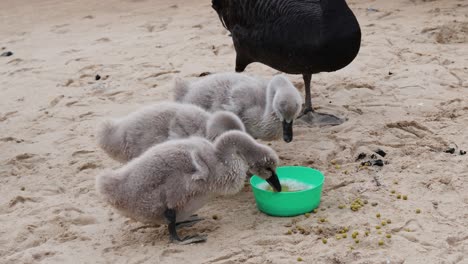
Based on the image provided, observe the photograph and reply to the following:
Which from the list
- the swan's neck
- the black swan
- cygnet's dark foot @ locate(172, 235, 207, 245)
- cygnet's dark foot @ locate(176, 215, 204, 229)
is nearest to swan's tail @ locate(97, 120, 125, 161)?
cygnet's dark foot @ locate(176, 215, 204, 229)

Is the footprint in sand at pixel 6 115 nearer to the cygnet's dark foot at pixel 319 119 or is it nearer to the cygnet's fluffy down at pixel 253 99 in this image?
the cygnet's fluffy down at pixel 253 99

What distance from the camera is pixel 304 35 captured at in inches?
231

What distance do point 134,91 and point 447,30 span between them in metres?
4.05

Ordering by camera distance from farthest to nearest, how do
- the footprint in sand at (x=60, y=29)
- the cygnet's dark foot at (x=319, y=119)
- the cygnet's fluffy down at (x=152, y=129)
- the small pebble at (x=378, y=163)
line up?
the footprint in sand at (x=60, y=29) → the cygnet's dark foot at (x=319, y=119) → the small pebble at (x=378, y=163) → the cygnet's fluffy down at (x=152, y=129)

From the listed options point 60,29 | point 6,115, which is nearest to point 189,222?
point 6,115

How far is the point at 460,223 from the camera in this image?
4281 mm

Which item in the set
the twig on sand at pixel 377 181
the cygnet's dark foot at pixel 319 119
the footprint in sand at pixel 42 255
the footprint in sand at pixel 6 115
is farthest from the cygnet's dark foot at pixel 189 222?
the footprint in sand at pixel 6 115

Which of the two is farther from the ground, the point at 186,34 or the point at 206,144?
the point at 206,144

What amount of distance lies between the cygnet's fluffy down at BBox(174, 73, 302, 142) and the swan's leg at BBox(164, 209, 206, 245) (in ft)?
4.10

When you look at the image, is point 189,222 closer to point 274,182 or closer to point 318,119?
point 274,182

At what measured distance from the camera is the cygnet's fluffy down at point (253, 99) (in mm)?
5129

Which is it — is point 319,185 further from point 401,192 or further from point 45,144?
point 45,144

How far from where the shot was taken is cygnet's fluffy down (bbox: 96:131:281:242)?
417cm

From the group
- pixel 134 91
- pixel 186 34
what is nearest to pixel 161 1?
pixel 186 34
